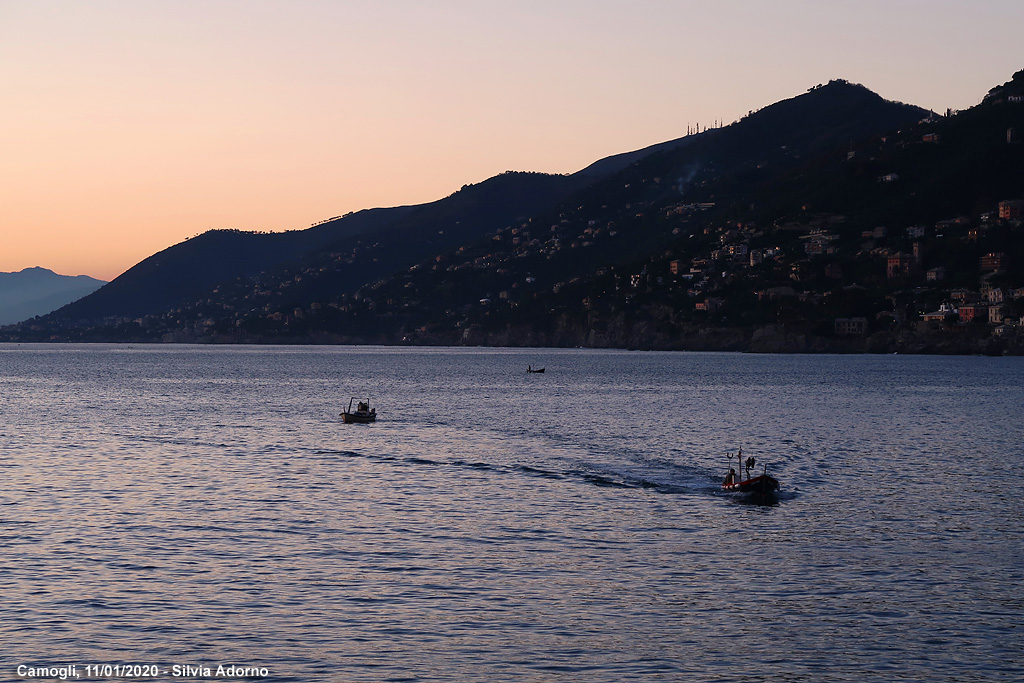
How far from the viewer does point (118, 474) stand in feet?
176

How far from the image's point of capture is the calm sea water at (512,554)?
22.6 m

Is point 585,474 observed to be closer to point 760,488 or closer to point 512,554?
point 760,488

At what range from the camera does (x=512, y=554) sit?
33.1 meters

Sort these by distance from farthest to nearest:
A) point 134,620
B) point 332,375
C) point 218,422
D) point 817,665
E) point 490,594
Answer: point 332,375
point 218,422
point 490,594
point 134,620
point 817,665

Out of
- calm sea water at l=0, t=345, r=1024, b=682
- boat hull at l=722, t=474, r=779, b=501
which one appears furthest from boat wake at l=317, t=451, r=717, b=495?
boat hull at l=722, t=474, r=779, b=501

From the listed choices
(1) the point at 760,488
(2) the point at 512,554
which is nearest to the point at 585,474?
(1) the point at 760,488

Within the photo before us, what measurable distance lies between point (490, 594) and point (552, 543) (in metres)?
7.79

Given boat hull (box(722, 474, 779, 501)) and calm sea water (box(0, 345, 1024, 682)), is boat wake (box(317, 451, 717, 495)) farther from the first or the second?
boat hull (box(722, 474, 779, 501))

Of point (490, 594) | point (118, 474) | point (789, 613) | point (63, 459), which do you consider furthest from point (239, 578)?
point (63, 459)

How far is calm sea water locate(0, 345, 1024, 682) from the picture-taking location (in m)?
22.6

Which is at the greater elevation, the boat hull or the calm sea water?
the boat hull

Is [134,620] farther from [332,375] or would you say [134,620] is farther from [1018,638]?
[332,375]

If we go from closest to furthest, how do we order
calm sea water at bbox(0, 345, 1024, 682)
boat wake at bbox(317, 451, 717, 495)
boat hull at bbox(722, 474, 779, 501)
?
calm sea water at bbox(0, 345, 1024, 682) → boat hull at bbox(722, 474, 779, 501) → boat wake at bbox(317, 451, 717, 495)

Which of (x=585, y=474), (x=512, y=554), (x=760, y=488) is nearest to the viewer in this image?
(x=512, y=554)
